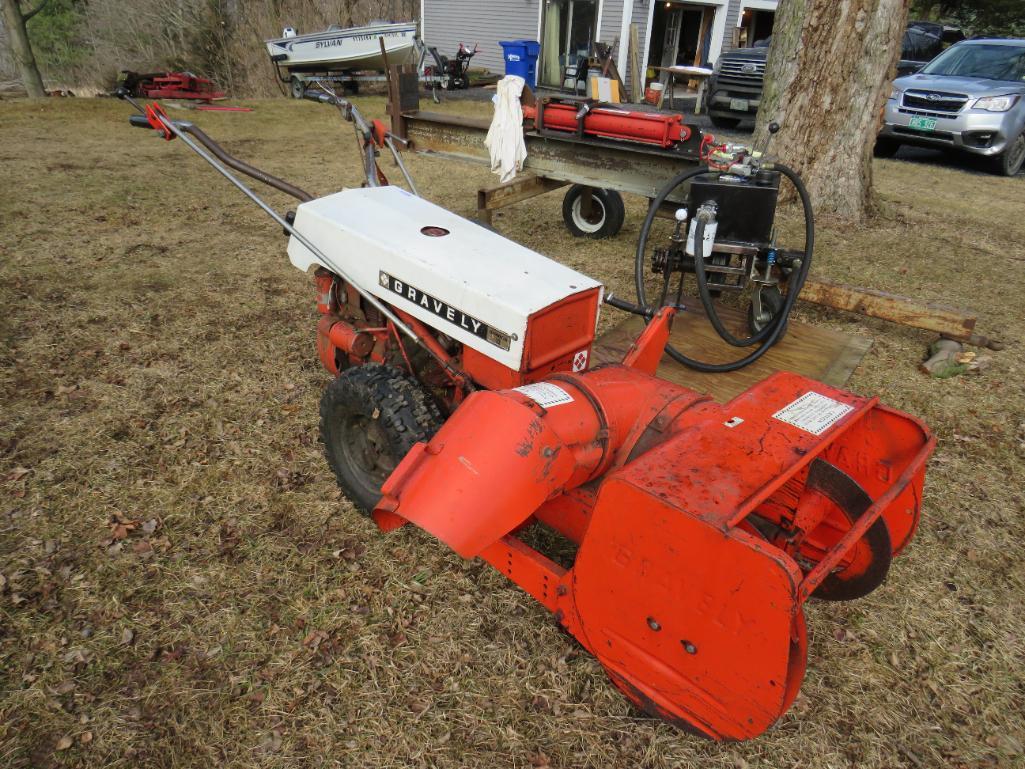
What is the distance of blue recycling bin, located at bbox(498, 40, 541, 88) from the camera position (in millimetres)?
16797

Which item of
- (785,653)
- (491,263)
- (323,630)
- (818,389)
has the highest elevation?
(491,263)

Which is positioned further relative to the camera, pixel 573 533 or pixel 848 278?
pixel 848 278

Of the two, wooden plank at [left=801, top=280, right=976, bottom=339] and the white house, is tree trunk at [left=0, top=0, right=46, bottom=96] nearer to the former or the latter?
the white house

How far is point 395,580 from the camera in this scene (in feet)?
8.42

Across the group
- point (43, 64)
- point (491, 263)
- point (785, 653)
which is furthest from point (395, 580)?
point (43, 64)

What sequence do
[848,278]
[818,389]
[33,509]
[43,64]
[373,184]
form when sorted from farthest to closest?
[43,64]
[848,278]
[373,184]
[33,509]
[818,389]

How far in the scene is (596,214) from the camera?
257 inches

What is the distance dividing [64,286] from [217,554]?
11.3 ft

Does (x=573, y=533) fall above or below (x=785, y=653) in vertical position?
below

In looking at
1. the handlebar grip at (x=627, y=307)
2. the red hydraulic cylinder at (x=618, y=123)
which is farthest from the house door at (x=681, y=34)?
the handlebar grip at (x=627, y=307)

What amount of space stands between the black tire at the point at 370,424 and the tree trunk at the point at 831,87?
5.41 metres

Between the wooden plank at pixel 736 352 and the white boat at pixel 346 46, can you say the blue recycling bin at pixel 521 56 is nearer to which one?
the white boat at pixel 346 46

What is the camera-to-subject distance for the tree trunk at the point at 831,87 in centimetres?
610

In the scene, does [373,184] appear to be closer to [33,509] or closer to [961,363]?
[33,509]
